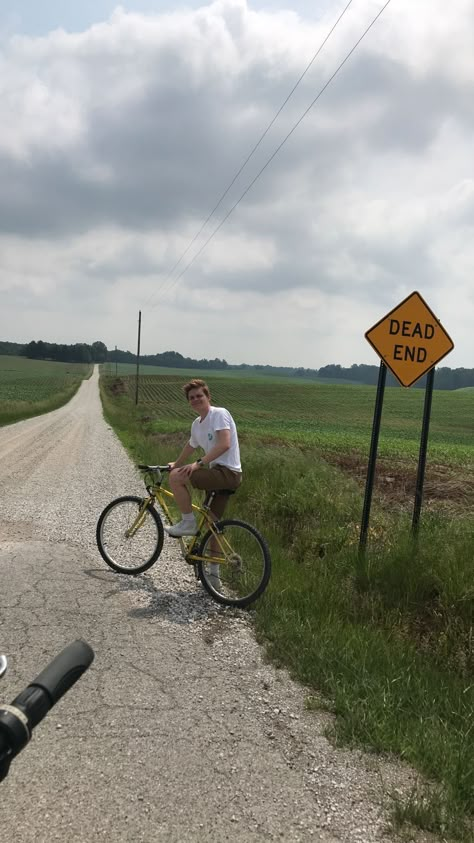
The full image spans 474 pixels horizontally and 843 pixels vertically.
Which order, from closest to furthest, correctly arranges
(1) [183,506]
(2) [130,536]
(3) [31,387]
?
(1) [183,506]
(2) [130,536]
(3) [31,387]

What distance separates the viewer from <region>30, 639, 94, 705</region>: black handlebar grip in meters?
1.01

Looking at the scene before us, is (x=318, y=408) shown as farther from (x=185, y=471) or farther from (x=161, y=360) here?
(x=161, y=360)

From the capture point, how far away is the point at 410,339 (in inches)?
241

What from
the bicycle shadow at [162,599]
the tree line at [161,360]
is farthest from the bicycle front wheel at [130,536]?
the tree line at [161,360]

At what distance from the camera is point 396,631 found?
14.9 ft

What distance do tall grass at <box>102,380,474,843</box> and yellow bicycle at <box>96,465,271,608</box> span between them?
31 cm

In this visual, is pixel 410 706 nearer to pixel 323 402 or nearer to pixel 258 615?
pixel 258 615

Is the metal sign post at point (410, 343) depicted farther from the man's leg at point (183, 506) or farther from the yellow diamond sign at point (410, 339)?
the man's leg at point (183, 506)

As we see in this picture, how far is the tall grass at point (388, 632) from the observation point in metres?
2.72

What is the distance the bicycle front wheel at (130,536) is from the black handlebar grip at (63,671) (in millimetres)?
4543

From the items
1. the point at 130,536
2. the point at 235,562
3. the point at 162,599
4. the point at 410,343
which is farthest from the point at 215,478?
the point at 410,343

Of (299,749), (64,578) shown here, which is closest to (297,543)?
(64,578)

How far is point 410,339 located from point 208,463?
2.98 meters

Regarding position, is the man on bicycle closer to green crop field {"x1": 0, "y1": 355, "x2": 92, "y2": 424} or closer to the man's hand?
the man's hand
